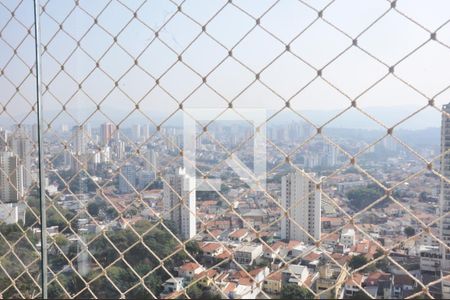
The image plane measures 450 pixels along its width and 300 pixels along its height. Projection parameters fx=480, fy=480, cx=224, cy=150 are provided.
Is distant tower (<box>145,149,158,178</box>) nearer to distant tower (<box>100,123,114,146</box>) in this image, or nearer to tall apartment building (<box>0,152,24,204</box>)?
distant tower (<box>100,123,114,146</box>)

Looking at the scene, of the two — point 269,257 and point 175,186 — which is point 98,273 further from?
→ point 269,257

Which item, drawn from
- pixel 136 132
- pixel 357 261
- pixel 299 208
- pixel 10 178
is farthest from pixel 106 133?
pixel 357 261

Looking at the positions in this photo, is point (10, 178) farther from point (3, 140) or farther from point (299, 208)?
point (299, 208)

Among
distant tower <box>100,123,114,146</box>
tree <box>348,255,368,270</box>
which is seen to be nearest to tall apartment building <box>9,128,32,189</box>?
distant tower <box>100,123,114,146</box>

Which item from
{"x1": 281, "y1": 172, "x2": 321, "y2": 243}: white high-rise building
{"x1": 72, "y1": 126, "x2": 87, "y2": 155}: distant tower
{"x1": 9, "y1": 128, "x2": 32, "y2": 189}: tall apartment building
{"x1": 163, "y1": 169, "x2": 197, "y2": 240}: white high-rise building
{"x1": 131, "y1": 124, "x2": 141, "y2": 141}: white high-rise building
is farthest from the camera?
{"x1": 9, "y1": 128, "x2": 32, "y2": 189}: tall apartment building

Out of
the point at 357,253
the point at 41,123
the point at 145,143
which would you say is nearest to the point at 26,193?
the point at 41,123

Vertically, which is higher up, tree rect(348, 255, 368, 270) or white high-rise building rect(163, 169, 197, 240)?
white high-rise building rect(163, 169, 197, 240)

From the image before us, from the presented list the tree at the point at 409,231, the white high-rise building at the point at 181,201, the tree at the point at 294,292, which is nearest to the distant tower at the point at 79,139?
the white high-rise building at the point at 181,201
